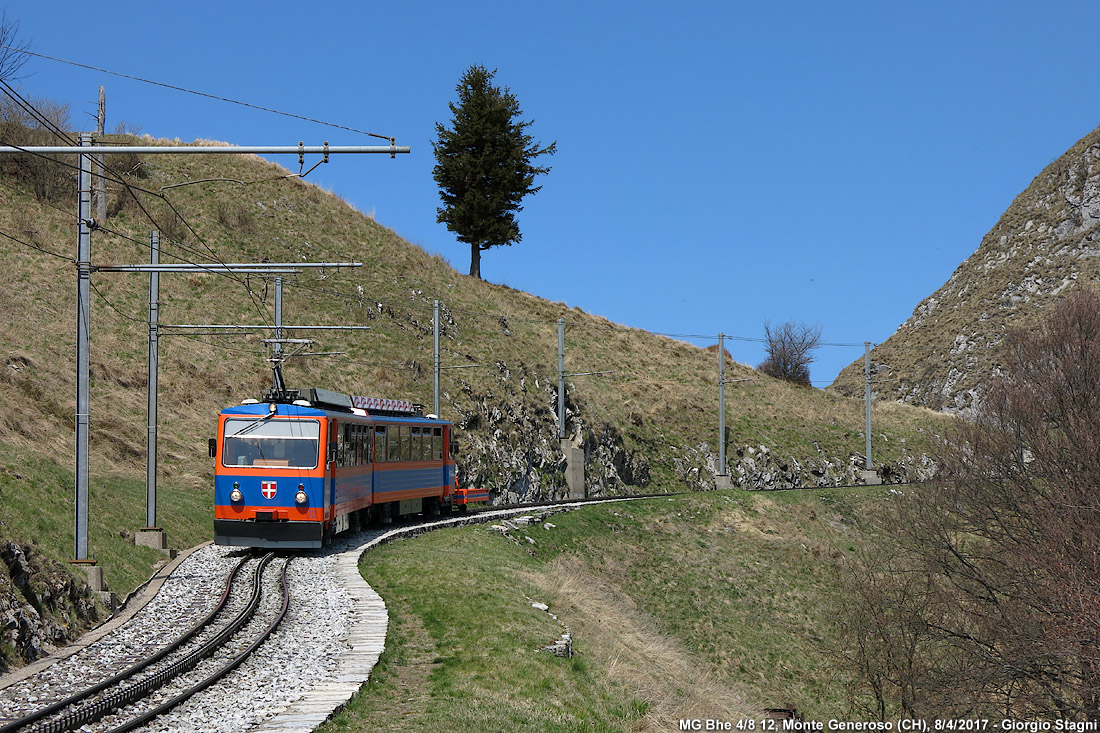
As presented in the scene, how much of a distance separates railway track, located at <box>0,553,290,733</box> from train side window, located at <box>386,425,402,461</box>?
33.0ft

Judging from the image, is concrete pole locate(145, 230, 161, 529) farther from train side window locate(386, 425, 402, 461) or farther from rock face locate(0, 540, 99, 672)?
train side window locate(386, 425, 402, 461)

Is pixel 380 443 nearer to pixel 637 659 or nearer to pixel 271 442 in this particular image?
pixel 271 442

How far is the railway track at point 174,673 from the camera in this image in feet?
31.6

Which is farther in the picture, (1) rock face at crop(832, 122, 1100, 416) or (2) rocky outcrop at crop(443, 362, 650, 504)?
(1) rock face at crop(832, 122, 1100, 416)

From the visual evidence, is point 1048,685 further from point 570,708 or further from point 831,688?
point 570,708

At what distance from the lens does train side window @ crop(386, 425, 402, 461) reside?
28.7 m

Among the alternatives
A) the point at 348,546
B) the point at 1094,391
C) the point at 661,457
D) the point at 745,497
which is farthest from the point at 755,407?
the point at 348,546

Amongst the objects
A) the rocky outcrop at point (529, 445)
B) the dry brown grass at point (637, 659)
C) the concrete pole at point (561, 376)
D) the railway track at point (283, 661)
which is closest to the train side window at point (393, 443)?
the dry brown grass at point (637, 659)

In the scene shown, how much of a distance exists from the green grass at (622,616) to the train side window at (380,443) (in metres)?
2.77

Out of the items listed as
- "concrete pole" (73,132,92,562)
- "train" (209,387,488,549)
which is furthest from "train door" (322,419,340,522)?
"concrete pole" (73,132,92,562)

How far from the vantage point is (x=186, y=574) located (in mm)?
20125

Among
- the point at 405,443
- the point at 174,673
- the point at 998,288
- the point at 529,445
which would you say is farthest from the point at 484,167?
the point at 998,288

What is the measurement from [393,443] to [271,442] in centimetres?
660

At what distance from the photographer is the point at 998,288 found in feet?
461
